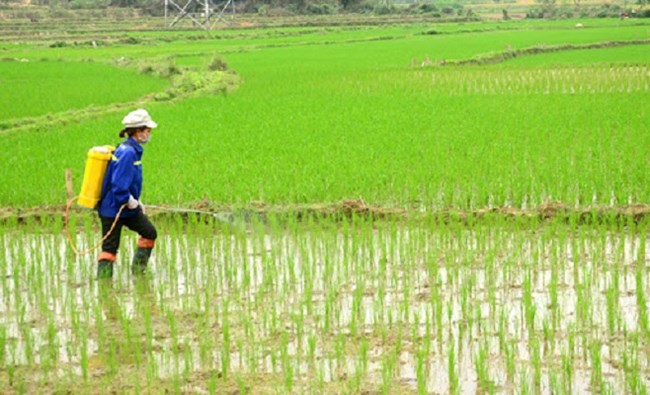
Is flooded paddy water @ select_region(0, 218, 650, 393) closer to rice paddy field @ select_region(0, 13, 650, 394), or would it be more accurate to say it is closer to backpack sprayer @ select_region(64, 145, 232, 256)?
rice paddy field @ select_region(0, 13, 650, 394)

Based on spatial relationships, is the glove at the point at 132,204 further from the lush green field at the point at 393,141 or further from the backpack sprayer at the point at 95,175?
the lush green field at the point at 393,141

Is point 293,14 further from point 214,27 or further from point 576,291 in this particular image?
point 576,291

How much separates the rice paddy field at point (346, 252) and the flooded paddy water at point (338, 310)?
0.05ft

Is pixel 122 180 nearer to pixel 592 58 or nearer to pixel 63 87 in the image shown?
pixel 63 87

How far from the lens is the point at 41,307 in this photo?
16.8ft

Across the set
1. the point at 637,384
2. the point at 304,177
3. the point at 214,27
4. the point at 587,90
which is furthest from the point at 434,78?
the point at 214,27

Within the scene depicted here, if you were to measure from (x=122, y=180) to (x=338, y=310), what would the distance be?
4.57ft

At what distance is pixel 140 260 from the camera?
570 centimetres

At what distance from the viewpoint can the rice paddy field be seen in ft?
13.8

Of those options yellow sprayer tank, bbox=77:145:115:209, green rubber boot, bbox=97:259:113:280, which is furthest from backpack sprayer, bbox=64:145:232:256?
green rubber boot, bbox=97:259:113:280

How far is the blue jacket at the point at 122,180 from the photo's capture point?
535 cm

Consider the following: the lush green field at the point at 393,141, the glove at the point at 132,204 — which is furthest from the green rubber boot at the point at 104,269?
the lush green field at the point at 393,141

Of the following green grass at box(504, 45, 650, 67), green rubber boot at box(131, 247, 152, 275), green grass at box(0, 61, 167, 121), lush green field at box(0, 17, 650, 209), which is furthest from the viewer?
green grass at box(504, 45, 650, 67)

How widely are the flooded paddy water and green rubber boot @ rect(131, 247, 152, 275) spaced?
0.06 m
